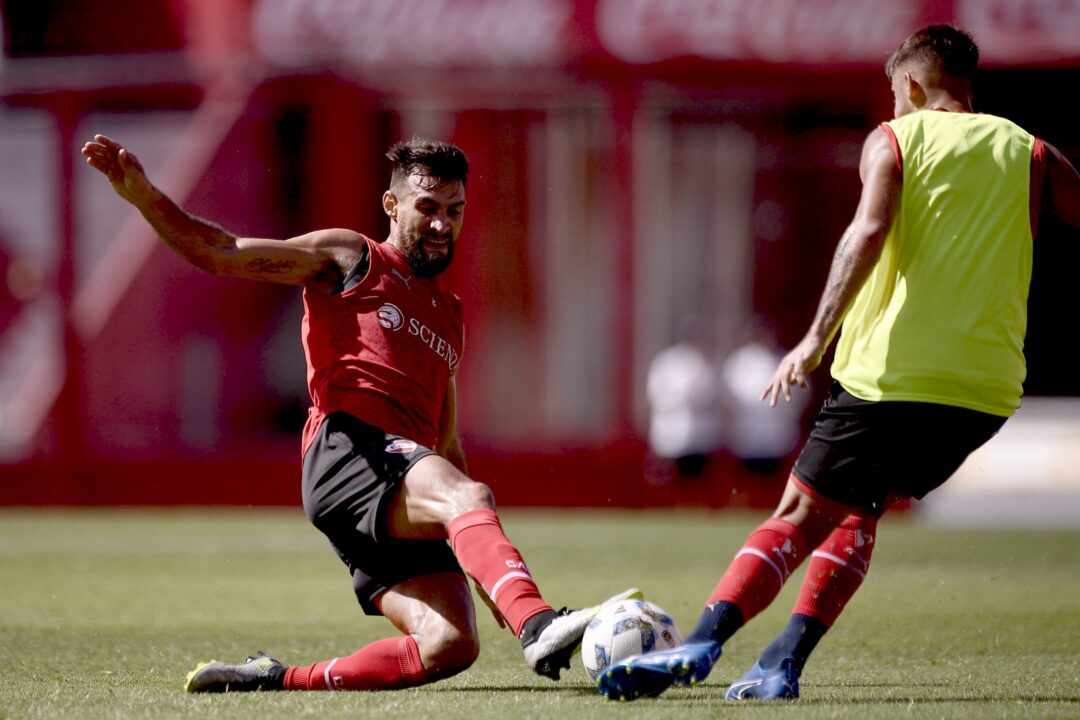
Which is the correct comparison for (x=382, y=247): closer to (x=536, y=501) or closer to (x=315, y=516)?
(x=315, y=516)

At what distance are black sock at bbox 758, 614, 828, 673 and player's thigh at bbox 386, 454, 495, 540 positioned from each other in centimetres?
105

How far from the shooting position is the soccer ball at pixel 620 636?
17.4 feet

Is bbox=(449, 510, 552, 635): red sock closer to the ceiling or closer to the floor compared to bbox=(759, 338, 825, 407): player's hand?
closer to the floor

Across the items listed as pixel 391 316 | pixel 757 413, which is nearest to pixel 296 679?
pixel 391 316

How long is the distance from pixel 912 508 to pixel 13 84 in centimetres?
1069

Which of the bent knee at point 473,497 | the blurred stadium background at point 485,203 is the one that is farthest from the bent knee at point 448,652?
the blurred stadium background at point 485,203

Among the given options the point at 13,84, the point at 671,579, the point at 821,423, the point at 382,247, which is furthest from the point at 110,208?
the point at 821,423

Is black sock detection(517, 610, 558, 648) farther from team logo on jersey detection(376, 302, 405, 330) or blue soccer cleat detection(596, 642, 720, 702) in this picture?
team logo on jersey detection(376, 302, 405, 330)

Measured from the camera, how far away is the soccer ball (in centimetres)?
529

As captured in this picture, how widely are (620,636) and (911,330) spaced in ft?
4.35

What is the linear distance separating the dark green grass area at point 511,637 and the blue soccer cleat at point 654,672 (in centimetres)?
17

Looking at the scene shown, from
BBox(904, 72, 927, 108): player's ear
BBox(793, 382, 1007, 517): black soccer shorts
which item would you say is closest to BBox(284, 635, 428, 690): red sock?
BBox(793, 382, 1007, 517): black soccer shorts

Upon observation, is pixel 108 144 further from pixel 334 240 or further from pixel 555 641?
pixel 555 641

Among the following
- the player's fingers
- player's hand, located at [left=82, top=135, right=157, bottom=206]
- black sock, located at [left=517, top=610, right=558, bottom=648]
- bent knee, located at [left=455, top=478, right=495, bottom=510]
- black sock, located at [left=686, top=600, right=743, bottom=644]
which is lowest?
black sock, located at [left=686, top=600, right=743, bottom=644]
